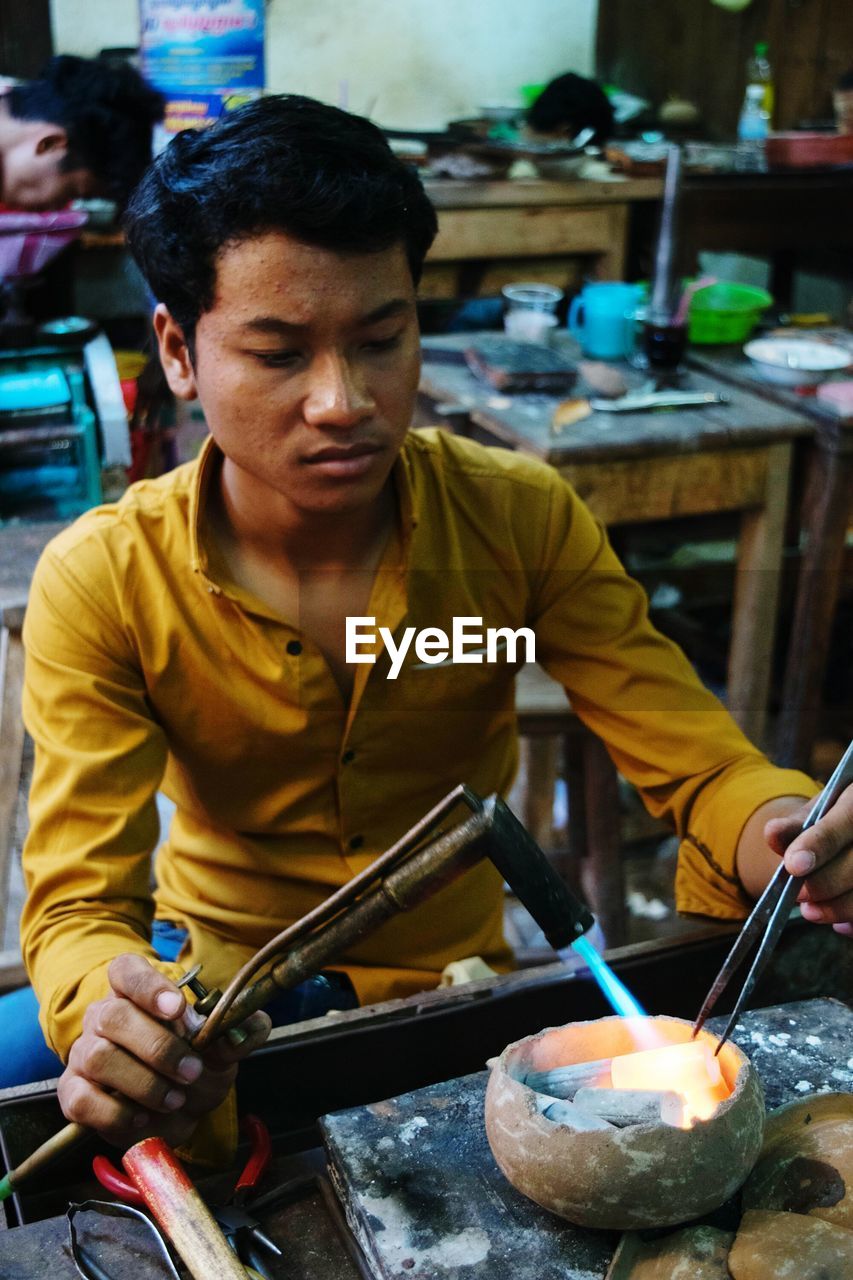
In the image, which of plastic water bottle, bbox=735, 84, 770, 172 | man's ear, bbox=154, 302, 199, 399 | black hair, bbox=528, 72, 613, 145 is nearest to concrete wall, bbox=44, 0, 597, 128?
black hair, bbox=528, 72, 613, 145

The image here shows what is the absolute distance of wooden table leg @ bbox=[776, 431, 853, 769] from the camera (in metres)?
3.13

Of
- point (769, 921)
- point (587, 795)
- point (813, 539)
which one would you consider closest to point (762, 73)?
point (813, 539)

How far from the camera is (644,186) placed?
4930 mm

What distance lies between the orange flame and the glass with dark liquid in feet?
8.40

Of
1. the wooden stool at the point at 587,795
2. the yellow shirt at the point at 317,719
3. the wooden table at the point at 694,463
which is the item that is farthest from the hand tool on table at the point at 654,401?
the yellow shirt at the point at 317,719

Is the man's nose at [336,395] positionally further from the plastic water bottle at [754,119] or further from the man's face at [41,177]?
the plastic water bottle at [754,119]

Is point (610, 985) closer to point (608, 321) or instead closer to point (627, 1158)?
point (627, 1158)

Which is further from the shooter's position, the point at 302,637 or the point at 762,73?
the point at 762,73

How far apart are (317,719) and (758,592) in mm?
1816

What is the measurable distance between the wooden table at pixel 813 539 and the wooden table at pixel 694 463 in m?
0.06

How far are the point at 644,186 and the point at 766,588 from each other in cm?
244

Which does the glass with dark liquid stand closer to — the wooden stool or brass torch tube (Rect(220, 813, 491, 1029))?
the wooden stool

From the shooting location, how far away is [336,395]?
140 cm

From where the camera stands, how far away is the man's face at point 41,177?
11.4ft
